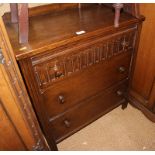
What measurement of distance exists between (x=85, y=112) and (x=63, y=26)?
2.24 ft

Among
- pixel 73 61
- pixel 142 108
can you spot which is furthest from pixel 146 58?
pixel 73 61

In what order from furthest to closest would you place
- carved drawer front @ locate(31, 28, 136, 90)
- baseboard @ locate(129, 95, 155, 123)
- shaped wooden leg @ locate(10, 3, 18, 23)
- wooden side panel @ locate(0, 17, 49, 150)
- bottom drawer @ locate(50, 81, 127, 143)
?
baseboard @ locate(129, 95, 155, 123), bottom drawer @ locate(50, 81, 127, 143), shaped wooden leg @ locate(10, 3, 18, 23), carved drawer front @ locate(31, 28, 136, 90), wooden side panel @ locate(0, 17, 49, 150)

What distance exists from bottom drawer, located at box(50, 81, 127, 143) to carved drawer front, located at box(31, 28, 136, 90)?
32 centimetres

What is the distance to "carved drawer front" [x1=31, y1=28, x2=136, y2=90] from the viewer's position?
0.87m

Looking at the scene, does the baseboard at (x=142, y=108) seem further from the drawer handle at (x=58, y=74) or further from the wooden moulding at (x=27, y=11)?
the drawer handle at (x=58, y=74)

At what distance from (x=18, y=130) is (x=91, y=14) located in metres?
0.84

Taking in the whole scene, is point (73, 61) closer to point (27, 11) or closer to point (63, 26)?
point (63, 26)

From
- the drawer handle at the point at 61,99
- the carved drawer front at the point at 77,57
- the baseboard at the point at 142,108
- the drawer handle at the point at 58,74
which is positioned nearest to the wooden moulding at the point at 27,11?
the carved drawer front at the point at 77,57

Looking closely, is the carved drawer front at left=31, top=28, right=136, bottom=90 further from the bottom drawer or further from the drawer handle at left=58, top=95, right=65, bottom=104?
the bottom drawer

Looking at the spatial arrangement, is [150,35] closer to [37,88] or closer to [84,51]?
[84,51]

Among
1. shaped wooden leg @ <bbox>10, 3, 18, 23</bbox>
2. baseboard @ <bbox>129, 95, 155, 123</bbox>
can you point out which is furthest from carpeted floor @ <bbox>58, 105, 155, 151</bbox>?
shaped wooden leg @ <bbox>10, 3, 18, 23</bbox>

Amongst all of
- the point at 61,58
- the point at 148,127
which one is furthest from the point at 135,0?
the point at 148,127

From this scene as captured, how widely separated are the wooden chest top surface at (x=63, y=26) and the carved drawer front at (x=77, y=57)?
6cm

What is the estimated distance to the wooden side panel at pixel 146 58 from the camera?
1.23 meters
